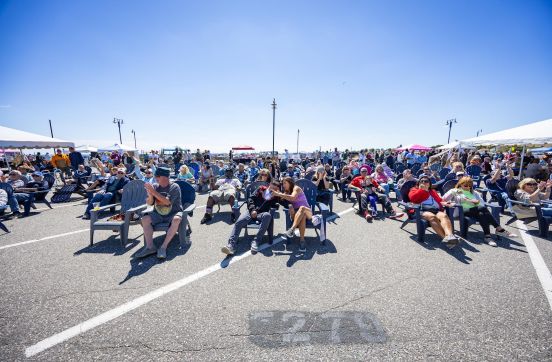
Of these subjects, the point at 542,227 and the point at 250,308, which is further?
the point at 542,227

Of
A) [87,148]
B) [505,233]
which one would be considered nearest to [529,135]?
[505,233]

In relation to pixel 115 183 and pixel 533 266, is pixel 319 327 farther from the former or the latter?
pixel 115 183

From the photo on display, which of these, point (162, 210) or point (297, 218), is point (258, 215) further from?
point (162, 210)

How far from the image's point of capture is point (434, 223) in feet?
14.0

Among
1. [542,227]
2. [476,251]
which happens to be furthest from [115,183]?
[542,227]

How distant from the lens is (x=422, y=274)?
10.6ft

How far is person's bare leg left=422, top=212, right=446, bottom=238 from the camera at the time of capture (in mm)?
4175

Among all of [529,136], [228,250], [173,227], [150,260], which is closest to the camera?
[150,260]

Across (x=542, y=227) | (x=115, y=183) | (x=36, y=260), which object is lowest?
(x=36, y=260)

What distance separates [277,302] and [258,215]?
1.93 m

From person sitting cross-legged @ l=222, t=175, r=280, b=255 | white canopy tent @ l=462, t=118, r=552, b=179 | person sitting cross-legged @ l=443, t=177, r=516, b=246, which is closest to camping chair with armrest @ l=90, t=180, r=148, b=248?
person sitting cross-legged @ l=222, t=175, r=280, b=255

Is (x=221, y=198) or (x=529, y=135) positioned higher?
(x=529, y=135)

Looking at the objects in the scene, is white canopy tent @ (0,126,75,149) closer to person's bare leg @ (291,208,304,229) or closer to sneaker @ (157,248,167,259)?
sneaker @ (157,248,167,259)

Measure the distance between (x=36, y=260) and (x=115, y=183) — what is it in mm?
2950
